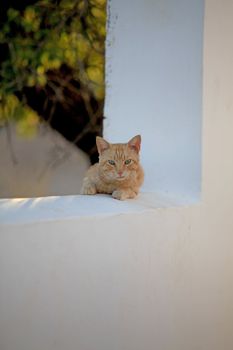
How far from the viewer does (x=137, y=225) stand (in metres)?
1.65

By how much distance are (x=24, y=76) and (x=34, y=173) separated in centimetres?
57

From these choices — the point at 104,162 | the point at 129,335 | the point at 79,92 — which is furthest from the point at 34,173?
the point at 129,335

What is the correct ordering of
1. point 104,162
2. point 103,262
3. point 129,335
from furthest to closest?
point 104,162
point 129,335
point 103,262

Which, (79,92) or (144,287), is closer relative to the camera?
(144,287)

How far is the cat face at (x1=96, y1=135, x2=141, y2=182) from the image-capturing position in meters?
1.94

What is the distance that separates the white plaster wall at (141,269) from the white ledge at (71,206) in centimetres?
2

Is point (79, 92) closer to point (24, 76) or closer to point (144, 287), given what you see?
point (24, 76)

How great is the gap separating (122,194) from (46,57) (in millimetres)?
1575

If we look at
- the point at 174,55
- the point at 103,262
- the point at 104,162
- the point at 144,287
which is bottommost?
the point at 144,287

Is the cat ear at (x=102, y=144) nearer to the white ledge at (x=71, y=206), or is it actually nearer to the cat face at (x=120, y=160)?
the cat face at (x=120, y=160)

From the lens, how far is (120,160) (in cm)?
194

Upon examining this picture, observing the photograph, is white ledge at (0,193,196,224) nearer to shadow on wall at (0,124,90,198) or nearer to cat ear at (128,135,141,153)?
cat ear at (128,135,141,153)

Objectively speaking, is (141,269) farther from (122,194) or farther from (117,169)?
(117,169)

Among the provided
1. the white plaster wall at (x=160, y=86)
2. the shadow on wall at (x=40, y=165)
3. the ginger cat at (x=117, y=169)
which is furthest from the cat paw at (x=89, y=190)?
the shadow on wall at (x=40, y=165)
